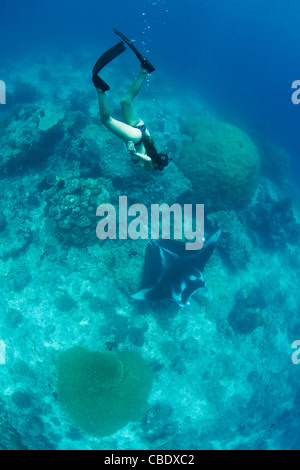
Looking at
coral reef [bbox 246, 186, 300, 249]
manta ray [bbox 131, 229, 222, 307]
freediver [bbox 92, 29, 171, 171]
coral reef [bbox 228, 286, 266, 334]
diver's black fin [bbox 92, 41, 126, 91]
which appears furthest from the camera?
coral reef [bbox 246, 186, 300, 249]

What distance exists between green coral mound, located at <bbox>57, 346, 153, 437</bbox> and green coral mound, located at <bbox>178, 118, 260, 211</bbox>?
20.4ft

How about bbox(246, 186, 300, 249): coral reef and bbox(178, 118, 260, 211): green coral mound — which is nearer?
bbox(178, 118, 260, 211): green coral mound

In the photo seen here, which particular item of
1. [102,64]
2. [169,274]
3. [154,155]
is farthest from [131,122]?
[169,274]

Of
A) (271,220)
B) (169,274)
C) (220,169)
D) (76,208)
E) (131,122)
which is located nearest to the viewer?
(131,122)

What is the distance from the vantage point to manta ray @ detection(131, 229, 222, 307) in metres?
7.37

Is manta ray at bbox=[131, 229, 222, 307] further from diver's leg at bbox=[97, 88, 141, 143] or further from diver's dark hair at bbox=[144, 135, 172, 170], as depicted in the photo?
diver's leg at bbox=[97, 88, 141, 143]

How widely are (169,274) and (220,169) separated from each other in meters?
4.68

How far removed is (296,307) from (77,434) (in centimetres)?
961

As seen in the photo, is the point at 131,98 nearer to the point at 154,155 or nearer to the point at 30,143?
the point at 154,155

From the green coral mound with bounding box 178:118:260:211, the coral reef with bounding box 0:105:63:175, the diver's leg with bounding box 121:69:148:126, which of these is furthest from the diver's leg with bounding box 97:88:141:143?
the coral reef with bounding box 0:105:63:175

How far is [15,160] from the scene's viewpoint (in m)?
10.1

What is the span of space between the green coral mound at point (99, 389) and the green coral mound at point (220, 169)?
245 inches

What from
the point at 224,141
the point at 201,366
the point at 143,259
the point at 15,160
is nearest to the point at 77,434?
the point at 201,366

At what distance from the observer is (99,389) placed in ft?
22.0
